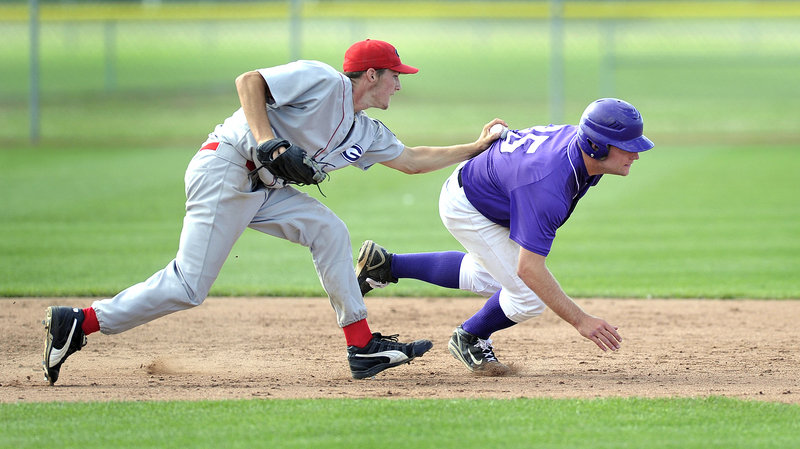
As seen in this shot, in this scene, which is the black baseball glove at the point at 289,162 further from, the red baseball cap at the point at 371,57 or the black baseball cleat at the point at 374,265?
the black baseball cleat at the point at 374,265

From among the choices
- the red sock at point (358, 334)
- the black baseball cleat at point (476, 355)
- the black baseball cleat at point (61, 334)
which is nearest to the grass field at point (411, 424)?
the black baseball cleat at point (61, 334)

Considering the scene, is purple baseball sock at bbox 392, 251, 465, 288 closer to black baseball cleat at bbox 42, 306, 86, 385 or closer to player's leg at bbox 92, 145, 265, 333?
player's leg at bbox 92, 145, 265, 333

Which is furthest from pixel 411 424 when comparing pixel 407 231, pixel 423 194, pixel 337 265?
pixel 423 194

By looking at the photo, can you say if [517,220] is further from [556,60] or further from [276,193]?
[556,60]

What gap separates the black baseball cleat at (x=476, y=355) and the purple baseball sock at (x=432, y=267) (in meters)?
0.38

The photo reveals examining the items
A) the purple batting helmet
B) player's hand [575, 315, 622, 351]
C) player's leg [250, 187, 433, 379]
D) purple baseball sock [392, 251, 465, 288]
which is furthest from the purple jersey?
player's leg [250, 187, 433, 379]

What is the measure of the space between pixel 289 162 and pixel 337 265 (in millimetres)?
751

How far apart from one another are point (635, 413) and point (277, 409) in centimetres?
159

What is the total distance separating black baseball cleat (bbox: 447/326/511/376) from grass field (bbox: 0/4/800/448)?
0.81 m

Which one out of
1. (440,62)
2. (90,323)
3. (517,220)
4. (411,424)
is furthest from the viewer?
(440,62)

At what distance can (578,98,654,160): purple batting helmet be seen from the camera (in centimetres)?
485

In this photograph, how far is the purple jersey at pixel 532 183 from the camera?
4.82 metres

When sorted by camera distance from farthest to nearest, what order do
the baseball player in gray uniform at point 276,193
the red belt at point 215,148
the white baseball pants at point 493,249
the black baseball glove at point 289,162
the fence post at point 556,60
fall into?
the fence post at point 556,60, the white baseball pants at point 493,249, the red belt at point 215,148, the baseball player in gray uniform at point 276,193, the black baseball glove at point 289,162

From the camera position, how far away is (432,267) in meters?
5.88
